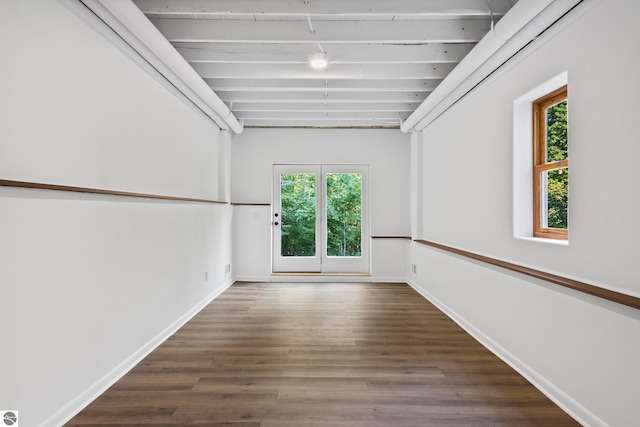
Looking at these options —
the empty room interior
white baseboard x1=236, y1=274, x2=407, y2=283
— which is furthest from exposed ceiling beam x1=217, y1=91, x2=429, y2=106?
white baseboard x1=236, y1=274, x2=407, y2=283

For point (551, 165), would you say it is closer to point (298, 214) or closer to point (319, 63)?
point (319, 63)

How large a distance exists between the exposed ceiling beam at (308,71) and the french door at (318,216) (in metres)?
2.53

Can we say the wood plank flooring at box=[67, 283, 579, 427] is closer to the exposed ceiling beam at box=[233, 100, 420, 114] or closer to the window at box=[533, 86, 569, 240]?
the window at box=[533, 86, 569, 240]

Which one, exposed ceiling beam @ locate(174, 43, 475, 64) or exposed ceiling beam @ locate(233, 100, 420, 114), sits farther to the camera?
exposed ceiling beam @ locate(233, 100, 420, 114)

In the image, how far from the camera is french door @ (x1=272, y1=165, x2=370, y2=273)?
6125 millimetres

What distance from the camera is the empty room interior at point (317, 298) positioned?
1812mm

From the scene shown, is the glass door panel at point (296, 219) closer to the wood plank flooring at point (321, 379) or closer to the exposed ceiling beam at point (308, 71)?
the wood plank flooring at point (321, 379)

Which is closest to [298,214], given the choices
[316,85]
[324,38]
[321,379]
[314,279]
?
[314,279]

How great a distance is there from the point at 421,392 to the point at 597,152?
1835 millimetres

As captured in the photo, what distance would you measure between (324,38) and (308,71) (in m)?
0.68

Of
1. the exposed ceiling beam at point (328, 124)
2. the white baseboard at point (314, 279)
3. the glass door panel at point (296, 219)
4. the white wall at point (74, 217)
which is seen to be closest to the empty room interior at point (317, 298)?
the white wall at point (74, 217)

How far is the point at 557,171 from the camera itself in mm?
2605

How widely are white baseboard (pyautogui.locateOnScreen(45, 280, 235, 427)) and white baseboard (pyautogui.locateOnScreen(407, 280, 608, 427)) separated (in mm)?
2965

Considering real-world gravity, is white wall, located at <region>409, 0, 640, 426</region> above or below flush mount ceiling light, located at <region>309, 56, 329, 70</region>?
below
